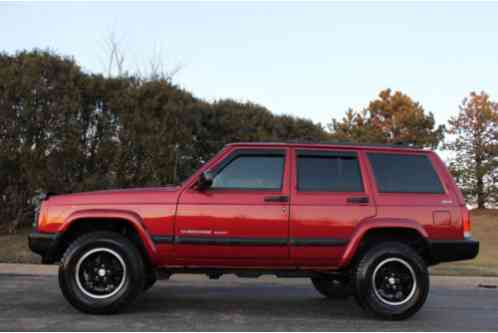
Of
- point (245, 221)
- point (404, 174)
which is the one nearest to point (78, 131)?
point (245, 221)

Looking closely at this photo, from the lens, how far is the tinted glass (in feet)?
18.4

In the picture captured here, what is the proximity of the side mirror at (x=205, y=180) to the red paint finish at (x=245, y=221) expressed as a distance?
6 cm

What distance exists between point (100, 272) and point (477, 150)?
35002 mm

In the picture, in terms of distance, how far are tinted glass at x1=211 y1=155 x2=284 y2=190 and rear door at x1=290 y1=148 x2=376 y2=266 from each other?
20 centimetres

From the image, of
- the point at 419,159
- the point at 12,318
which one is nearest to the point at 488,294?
the point at 419,159

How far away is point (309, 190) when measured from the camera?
5637mm

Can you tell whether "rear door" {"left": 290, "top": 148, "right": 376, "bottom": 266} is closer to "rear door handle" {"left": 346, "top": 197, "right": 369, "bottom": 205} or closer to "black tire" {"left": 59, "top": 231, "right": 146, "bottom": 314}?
"rear door handle" {"left": 346, "top": 197, "right": 369, "bottom": 205}

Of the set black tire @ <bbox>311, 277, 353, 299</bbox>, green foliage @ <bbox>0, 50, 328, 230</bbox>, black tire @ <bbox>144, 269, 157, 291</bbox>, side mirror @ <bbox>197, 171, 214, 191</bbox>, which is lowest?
black tire @ <bbox>311, 277, 353, 299</bbox>

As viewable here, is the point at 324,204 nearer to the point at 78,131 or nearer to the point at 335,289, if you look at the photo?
the point at 335,289

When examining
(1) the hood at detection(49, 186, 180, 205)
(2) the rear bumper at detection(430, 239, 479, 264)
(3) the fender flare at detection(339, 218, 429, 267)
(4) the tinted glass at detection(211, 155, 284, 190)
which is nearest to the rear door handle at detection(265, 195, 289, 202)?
(4) the tinted glass at detection(211, 155, 284, 190)

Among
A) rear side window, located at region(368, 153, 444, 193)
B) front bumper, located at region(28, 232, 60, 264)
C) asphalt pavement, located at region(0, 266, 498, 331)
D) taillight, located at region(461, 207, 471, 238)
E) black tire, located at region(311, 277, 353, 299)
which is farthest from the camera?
black tire, located at region(311, 277, 353, 299)

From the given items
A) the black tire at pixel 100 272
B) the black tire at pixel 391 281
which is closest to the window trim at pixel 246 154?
the black tire at pixel 100 272

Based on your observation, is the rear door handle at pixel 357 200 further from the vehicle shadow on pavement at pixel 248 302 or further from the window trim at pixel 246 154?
the vehicle shadow on pavement at pixel 248 302

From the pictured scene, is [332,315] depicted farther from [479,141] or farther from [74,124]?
[479,141]
